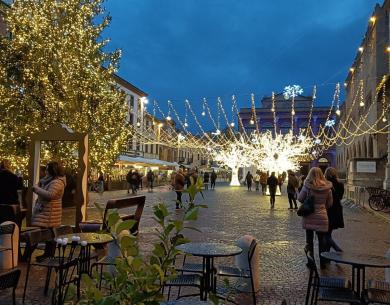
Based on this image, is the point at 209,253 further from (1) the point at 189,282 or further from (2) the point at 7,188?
(2) the point at 7,188

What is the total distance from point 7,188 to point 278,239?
627cm

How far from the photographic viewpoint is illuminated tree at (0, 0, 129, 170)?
17.8 metres

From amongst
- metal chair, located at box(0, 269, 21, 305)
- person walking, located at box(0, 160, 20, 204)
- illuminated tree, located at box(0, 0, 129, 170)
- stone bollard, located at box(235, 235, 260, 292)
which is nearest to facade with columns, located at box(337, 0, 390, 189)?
illuminated tree, located at box(0, 0, 129, 170)

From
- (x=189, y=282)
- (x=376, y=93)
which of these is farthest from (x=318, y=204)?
(x=376, y=93)

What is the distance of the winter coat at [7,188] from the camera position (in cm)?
910

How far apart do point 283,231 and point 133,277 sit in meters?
10.6

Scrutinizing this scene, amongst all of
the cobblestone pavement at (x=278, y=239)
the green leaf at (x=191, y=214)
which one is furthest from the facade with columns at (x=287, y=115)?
the green leaf at (x=191, y=214)

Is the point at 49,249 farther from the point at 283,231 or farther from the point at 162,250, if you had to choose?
the point at 283,231

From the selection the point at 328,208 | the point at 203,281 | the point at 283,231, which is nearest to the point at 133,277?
the point at 203,281

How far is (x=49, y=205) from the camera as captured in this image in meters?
7.91

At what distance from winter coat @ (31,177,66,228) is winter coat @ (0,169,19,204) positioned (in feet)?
4.73

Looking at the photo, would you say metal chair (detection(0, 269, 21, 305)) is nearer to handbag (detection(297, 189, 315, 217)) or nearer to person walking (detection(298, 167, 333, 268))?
handbag (detection(297, 189, 315, 217))

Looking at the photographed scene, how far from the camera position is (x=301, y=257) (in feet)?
29.4

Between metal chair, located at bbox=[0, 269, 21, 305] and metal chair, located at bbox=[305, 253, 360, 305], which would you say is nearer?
metal chair, located at bbox=[305, 253, 360, 305]
